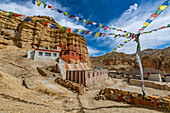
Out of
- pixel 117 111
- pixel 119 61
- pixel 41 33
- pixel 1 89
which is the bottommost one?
pixel 117 111

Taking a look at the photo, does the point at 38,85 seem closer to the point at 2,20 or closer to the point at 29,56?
the point at 29,56

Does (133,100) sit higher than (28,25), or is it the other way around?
(28,25)

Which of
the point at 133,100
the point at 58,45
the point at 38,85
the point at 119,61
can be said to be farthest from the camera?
the point at 119,61

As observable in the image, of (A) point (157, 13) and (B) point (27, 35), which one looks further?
(B) point (27, 35)

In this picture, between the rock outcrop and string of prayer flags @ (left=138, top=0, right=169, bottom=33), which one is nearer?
string of prayer flags @ (left=138, top=0, right=169, bottom=33)

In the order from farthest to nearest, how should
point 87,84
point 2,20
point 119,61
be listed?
1. point 119,61
2. point 2,20
3. point 87,84

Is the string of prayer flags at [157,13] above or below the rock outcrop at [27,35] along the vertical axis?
below

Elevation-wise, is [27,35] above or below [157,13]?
above

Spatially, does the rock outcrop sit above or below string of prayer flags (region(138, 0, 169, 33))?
above

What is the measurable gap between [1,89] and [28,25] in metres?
37.7

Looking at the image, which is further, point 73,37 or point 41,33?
point 73,37

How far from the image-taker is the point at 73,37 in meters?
42.1

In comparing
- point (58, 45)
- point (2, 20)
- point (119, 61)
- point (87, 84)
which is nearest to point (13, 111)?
point (87, 84)

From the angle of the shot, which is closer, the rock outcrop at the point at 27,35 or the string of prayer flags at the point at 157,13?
the string of prayer flags at the point at 157,13
